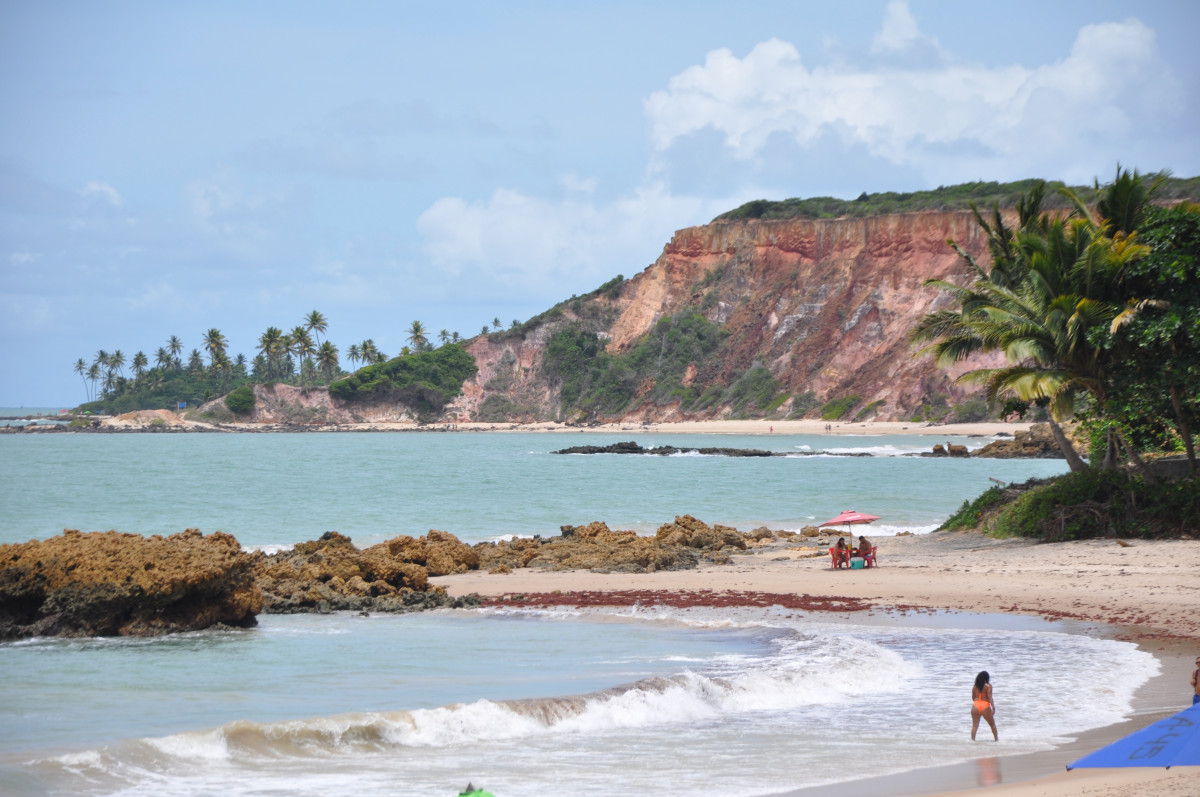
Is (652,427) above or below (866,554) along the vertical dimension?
above

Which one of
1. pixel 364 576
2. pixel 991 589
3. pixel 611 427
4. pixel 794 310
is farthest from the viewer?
pixel 611 427

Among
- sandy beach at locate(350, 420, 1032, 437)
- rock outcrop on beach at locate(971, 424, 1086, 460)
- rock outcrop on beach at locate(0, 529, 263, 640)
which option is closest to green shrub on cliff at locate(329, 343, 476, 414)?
sandy beach at locate(350, 420, 1032, 437)

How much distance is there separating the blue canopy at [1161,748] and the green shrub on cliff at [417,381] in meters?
120

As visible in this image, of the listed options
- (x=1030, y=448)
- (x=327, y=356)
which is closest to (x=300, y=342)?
(x=327, y=356)

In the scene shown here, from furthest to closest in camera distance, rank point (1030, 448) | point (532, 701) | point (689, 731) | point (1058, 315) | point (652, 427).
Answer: point (652, 427), point (1030, 448), point (1058, 315), point (532, 701), point (689, 731)

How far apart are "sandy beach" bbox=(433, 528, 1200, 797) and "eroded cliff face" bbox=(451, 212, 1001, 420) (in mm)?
63518

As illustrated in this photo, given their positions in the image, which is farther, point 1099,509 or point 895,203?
point 895,203

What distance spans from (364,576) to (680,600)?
5.56 m

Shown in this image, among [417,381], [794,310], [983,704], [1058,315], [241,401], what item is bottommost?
[983,704]

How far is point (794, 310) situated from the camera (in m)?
101

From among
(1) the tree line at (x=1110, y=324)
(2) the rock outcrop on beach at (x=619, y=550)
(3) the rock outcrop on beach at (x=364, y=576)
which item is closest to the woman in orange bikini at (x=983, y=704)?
(3) the rock outcrop on beach at (x=364, y=576)

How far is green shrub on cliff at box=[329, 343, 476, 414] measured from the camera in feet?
408

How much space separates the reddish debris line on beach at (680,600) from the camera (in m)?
16.1

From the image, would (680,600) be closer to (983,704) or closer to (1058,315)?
(983,704)
